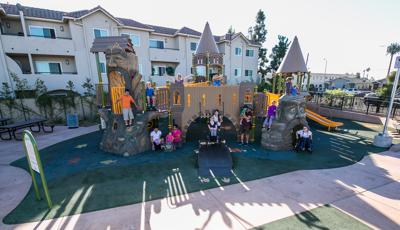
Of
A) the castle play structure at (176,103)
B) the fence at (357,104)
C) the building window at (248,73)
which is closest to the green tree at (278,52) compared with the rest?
the building window at (248,73)

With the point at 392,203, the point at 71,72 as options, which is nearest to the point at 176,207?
the point at 392,203

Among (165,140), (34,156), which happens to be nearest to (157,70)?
(165,140)

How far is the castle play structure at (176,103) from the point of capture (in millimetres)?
8672

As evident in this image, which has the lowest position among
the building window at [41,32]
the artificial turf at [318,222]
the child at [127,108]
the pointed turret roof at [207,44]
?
the artificial turf at [318,222]

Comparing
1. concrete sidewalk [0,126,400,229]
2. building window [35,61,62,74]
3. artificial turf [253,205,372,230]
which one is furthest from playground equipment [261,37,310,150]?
building window [35,61,62,74]

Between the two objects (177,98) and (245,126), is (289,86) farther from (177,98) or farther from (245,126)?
(177,98)

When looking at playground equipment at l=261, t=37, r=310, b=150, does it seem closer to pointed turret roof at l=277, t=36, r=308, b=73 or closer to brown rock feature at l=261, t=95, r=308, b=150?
brown rock feature at l=261, t=95, r=308, b=150

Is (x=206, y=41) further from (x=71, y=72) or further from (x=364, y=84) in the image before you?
(x=364, y=84)

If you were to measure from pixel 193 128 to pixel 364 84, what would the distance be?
77.9m

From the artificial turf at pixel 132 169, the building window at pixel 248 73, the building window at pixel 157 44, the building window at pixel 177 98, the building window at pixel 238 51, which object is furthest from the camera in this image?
the building window at pixel 248 73

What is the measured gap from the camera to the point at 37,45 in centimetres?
1659

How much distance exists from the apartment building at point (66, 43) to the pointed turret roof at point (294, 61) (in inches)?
274

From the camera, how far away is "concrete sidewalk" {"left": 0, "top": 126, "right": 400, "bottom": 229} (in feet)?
13.7

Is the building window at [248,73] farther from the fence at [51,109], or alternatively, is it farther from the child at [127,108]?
the child at [127,108]
